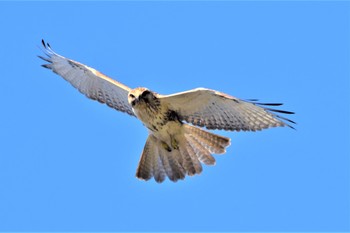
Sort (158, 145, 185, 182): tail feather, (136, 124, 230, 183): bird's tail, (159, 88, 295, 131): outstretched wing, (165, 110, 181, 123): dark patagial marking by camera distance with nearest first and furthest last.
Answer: (159, 88, 295, 131): outstretched wing
(165, 110, 181, 123): dark patagial marking
(136, 124, 230, 183): bird's tail
(158, 145, 185, 182): tail feather

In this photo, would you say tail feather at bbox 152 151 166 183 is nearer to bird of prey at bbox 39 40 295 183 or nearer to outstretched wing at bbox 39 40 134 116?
bird of prey at bbox 39 40 295 183

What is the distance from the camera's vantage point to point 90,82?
526 inches

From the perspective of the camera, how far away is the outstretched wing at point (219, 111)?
11.7 meters

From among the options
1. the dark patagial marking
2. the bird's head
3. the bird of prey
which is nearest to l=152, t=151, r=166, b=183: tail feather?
the bird of prey

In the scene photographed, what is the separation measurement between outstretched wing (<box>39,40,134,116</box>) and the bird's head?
0.87 metres

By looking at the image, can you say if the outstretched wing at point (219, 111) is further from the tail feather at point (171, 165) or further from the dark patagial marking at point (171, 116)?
the tail feather at point (171, 165)

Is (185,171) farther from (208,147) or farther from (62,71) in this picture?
(62,71)

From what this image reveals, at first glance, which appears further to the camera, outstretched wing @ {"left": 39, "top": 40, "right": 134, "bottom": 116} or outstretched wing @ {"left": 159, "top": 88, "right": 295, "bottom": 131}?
outstretched wing @ {"left": 39, "top": 40, "right": 134, "bottom": 116}

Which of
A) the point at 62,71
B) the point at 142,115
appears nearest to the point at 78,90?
the point at 62,71

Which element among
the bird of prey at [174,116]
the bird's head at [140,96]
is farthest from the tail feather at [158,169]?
the bird's head at [140,96]

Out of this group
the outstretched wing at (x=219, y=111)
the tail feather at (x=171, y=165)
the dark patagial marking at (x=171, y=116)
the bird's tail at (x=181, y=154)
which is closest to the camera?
the outstretched wing at (x=219, y=111)

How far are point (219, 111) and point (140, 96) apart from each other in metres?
1.18

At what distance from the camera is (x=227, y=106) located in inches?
470

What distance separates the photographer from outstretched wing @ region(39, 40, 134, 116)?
13.1 m
